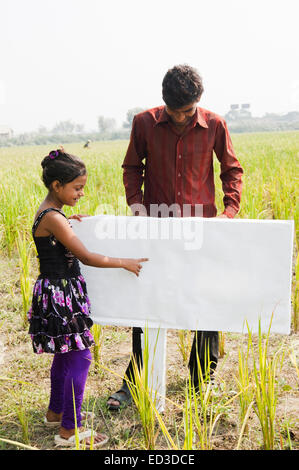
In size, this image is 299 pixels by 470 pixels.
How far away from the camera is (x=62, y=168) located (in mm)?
1666

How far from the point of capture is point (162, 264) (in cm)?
179

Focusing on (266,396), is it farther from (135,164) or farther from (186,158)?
(135,164)

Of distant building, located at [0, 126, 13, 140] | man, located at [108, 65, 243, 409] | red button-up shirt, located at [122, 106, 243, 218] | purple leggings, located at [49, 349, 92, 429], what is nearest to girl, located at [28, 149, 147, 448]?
purple leggings, located at [49, 349, 92, 429]

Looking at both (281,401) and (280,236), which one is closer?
(280,236)

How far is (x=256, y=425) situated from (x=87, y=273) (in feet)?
2.93

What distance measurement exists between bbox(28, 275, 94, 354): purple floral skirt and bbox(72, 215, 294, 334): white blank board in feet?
0.50

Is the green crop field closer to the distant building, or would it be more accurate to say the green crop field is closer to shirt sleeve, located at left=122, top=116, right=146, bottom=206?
shirt sleeve, located at left=122, top=116, right=146, bottom=206

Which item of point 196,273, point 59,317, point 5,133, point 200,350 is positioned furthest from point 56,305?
point 5,133

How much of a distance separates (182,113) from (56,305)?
885mm
